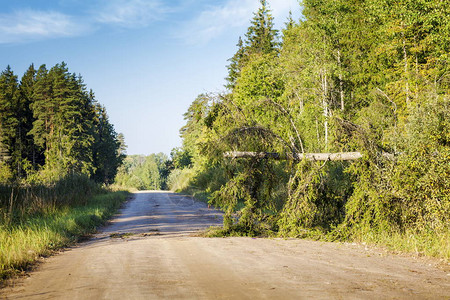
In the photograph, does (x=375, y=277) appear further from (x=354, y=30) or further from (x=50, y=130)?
(x=50, y=130)

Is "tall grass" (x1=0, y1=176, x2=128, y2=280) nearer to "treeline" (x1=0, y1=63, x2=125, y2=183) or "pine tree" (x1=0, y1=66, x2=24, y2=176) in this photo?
"treeline" (x1=0, y1=63, x2=125, y2=183)

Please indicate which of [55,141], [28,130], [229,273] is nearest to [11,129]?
[28,130]

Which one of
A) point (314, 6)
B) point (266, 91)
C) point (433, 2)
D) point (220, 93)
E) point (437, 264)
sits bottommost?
point (437, 264)

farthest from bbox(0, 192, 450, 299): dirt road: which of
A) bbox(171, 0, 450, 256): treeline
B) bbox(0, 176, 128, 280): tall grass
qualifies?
bbox(171, 0, 450, 256): treeline

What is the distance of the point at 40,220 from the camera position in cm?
1280

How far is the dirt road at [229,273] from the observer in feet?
16.9

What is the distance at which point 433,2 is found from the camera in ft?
63.5

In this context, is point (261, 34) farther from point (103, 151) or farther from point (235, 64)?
point (103, 151)

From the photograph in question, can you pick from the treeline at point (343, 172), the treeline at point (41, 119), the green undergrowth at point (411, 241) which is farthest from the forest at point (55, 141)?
the green undergrowth at point (411, 241)

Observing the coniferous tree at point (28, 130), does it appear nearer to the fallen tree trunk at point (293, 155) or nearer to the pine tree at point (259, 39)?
the pine tree at point (259, 39)

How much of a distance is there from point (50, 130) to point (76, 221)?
4609cm

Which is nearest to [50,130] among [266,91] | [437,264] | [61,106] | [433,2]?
[61,106]

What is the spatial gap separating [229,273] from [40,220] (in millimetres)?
9048

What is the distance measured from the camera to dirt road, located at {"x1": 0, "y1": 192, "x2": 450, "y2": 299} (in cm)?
514
